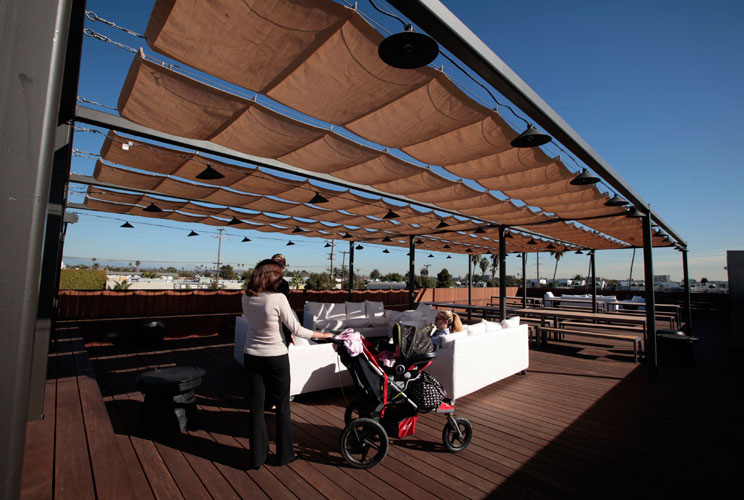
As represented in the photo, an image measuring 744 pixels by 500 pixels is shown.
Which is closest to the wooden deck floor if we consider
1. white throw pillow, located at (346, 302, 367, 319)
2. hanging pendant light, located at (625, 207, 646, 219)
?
hanging pendant light, located at (625, 207, 646, 219)

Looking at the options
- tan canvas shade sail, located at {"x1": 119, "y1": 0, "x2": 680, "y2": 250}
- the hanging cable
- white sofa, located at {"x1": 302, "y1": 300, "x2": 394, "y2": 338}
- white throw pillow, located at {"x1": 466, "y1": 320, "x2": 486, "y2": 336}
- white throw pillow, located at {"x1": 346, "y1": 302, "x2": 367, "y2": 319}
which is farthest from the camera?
white throw pillow, located at {"x1": 346, "y1": 302, "x2": 367, "y2": 319}

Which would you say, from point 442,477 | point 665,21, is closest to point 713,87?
point 665,21

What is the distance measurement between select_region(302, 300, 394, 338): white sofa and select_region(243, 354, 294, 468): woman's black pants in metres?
5.23

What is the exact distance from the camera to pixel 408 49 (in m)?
2.03

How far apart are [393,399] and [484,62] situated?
271cm

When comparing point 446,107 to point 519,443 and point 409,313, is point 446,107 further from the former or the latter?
point 409,313

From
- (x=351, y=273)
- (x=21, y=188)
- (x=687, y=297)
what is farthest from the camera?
(x=351, y=273)

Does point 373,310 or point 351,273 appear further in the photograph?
point 351,273

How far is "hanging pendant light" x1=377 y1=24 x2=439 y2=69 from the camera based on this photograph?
6.40ft

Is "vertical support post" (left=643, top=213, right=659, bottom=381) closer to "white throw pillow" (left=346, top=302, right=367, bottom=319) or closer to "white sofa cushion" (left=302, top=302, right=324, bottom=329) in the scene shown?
"white throw pillow" (left=346, top=302, right=367, bottom=319)

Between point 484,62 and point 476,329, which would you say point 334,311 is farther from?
point 484,62

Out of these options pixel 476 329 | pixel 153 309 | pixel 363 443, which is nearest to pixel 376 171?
pixel 476 329

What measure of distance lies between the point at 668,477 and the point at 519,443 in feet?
3.59

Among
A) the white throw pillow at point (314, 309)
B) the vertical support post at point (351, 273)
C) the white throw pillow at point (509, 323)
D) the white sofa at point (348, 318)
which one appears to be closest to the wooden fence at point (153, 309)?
the vertical support post at point (351, 273)
